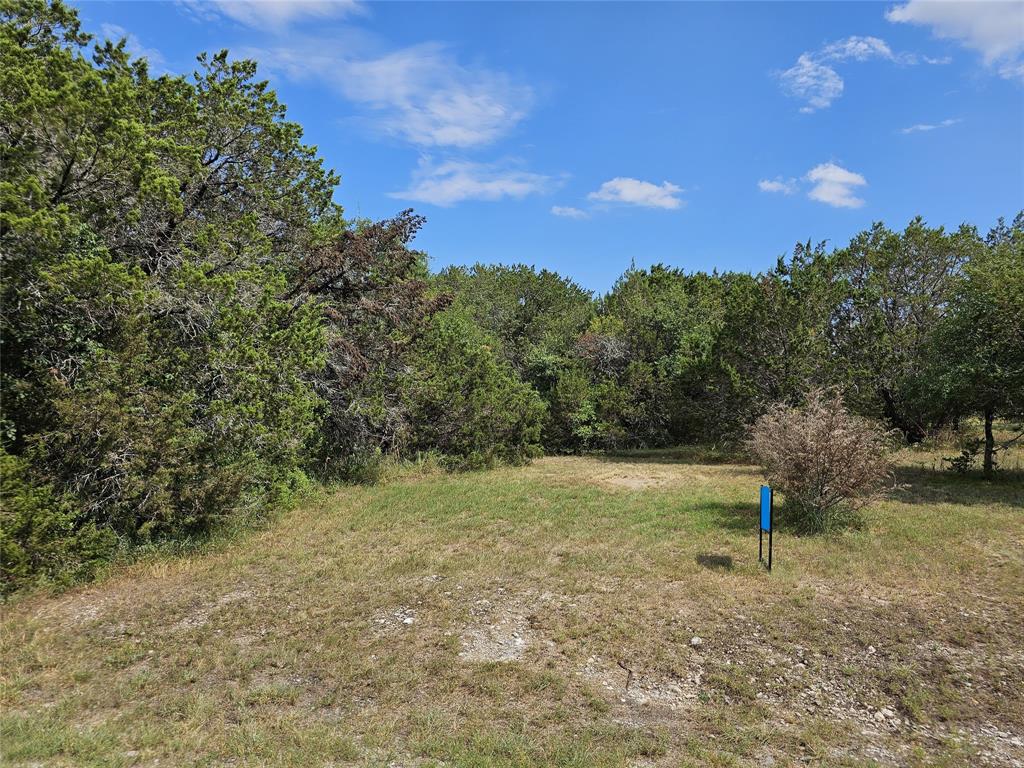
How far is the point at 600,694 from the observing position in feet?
13.3

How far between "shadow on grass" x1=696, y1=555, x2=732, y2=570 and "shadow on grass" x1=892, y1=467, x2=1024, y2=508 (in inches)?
198

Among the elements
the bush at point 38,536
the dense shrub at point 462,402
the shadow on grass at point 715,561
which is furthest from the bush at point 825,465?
the bush at point 38,536

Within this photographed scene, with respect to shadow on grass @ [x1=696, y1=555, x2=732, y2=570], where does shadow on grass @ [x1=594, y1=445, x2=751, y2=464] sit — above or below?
above

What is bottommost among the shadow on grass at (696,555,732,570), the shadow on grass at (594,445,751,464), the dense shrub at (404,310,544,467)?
the shadow on grass at (696,555,732,570)

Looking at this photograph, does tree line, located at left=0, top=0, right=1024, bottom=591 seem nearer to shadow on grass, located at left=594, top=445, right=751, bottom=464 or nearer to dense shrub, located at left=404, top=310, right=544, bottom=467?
dense shrub, located at left=404, top=310, right=544, bottom=467

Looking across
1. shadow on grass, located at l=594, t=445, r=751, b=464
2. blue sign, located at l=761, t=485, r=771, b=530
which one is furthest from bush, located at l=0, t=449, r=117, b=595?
shadow on grass, located at l=594, t=445, r=751, b=464

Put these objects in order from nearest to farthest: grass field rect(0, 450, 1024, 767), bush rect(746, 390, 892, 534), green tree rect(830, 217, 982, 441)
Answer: grass field rect(0, 450, 1024, 767) → bush rect(746, 390, 892, 534) → green tree rect(830, 217, 982, 441)

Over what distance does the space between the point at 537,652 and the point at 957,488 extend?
34.2 ft

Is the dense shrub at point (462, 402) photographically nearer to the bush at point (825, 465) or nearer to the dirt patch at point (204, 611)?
the dirt patch at point (204, 611)

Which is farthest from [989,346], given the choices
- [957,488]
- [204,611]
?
[204,611]

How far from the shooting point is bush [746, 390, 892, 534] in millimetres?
7695

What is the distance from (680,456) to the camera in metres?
17.3

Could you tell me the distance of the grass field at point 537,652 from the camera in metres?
3.45

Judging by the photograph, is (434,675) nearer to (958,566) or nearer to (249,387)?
(249,387)
